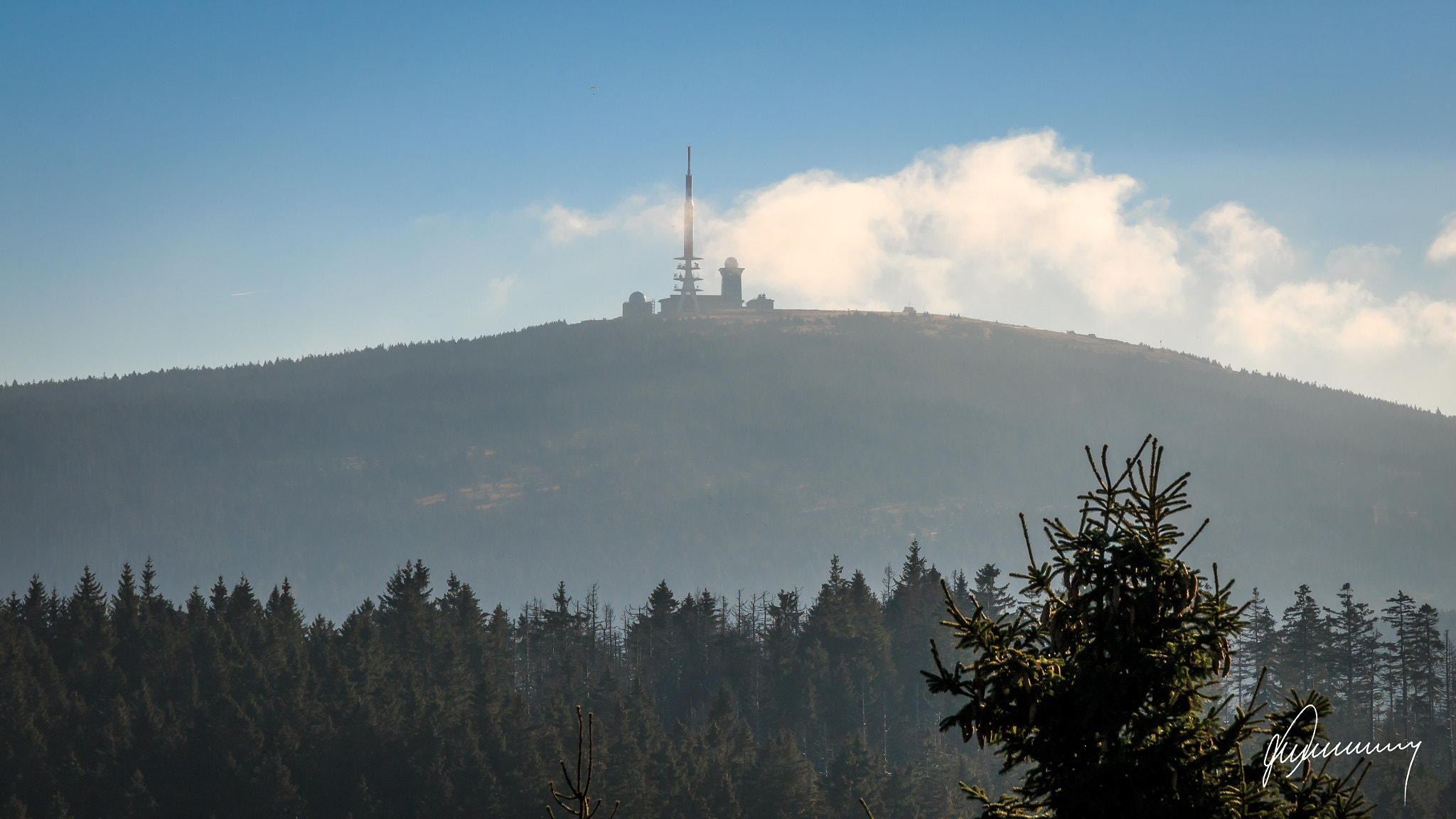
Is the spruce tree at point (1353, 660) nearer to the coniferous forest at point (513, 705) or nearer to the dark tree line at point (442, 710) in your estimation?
the coniferous forest at point (513, 705)

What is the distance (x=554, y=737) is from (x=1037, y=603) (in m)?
58.8

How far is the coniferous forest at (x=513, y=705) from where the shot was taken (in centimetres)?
6006

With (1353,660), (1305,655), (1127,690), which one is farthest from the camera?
(1305,655)

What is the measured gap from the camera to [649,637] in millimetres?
95125

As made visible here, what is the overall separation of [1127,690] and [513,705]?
62.9 metres

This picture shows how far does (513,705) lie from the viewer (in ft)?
217

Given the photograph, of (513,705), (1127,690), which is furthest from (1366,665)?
(1127,690)

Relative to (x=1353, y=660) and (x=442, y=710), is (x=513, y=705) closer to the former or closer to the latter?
(x=442, y=710)

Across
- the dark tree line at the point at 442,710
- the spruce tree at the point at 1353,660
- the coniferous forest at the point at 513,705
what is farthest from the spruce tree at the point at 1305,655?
the dark tree line at the point at 442,710

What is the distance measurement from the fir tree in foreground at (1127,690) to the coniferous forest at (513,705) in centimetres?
3957

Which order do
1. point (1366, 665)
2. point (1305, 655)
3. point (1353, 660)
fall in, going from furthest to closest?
point (1366, 665) → point (1305, 655) → point (1353, 660)

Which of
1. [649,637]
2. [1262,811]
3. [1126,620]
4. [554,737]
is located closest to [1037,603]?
[1126,620]

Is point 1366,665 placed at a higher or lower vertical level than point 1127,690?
lower

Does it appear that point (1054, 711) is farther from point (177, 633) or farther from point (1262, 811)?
point (177, 633)
